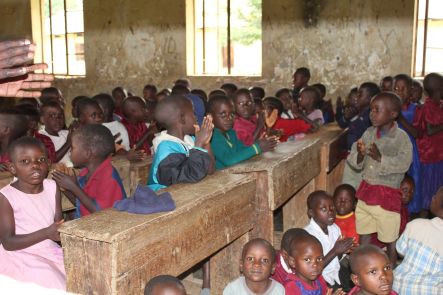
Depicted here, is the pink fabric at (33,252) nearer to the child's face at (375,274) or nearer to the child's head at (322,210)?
the child's face at (375,274)

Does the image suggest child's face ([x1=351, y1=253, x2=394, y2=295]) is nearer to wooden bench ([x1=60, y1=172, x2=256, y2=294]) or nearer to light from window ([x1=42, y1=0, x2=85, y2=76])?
wooden bench ([x1=60, y1=172, x2=256, y2=294])

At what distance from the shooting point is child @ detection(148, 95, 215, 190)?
2828 mm

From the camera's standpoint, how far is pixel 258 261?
2.65 meters

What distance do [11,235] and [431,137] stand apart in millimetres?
4027

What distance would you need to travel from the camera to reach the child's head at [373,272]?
2.55m

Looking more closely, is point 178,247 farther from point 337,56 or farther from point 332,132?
point 337,56

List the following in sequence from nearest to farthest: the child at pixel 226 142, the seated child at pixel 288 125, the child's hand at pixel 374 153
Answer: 1. the child at pixel 226 142
2. the child's hand at pixel 374 153
3. the seated child at pixel 288 125

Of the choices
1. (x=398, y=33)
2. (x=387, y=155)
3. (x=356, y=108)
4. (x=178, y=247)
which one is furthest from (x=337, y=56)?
(x=178, y=247)

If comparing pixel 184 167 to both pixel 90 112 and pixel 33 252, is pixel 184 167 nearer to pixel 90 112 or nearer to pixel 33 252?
pixel 33 252

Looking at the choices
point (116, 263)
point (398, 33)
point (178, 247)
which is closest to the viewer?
point (116, 263)

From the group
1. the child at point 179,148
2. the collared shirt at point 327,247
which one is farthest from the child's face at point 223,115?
the collared shirt at point 327,247

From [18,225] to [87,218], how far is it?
730 millimetres

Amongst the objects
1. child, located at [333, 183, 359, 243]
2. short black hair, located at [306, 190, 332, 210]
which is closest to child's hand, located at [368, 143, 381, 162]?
child, located at [333, 183, 359, 243]

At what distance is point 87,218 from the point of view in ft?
7.16
